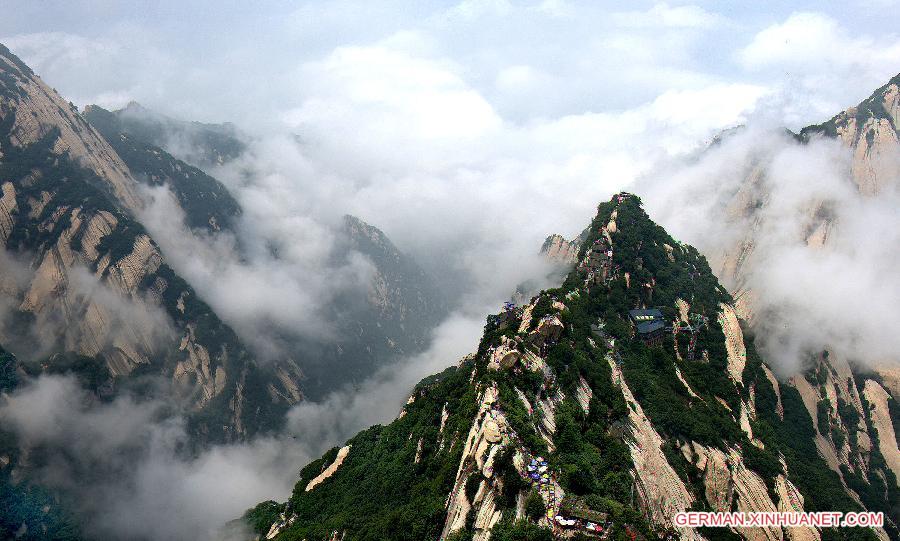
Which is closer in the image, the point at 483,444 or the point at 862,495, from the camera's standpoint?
the point at 483,444

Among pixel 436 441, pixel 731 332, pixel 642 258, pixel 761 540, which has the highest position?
pixel 642 258

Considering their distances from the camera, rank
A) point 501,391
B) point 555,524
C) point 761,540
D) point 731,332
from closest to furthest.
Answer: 1. point 555,524
2. point 501,391
3. point 761,540
4. point 731,332

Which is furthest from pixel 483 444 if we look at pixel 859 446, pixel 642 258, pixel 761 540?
pixel 859 446

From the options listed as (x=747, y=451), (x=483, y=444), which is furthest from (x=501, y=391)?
(x=747, y=451)

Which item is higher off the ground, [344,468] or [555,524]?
A: [344,468]

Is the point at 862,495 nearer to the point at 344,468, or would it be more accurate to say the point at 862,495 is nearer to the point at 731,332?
the point at 731,332

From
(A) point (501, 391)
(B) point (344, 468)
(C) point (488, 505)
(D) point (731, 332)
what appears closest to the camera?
(C) point (488, 505)
